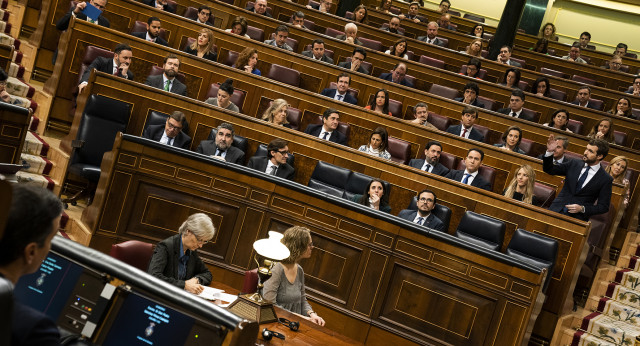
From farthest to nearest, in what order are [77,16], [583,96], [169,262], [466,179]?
[583,96], [77,16], [466,179], [169,262]

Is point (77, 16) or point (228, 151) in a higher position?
point (77, 16)

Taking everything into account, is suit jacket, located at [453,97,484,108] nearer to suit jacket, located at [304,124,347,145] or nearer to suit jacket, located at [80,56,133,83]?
suit jacket, located at [304,124,347,145]

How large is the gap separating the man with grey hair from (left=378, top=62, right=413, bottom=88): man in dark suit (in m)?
3.68

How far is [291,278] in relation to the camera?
3.20 metres

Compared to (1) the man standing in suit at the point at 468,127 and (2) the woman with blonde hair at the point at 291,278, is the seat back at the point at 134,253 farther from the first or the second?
(1) the man standing in suit at the point at 468,127

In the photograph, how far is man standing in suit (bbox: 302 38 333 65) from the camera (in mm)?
6355

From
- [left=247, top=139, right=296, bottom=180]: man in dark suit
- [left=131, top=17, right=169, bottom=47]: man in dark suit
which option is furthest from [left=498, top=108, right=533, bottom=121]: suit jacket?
[left=131, top=17, right=169, bottom=47]: man in dark suit

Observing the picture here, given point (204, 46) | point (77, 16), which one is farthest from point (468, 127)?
point (77, 16)

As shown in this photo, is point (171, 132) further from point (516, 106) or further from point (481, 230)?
point (516, 106)

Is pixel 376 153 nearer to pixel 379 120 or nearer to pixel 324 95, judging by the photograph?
pixel 379 120

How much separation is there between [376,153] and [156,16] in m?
2.43

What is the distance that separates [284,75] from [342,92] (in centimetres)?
52

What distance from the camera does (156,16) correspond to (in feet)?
20.0

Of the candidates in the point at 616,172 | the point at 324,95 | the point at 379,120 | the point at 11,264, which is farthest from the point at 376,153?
the point at 11,264
